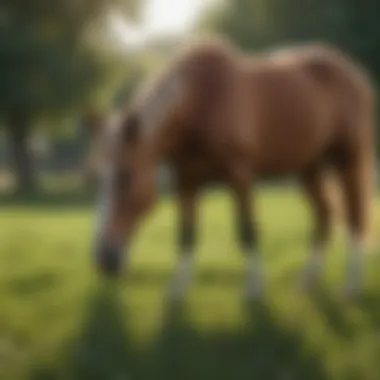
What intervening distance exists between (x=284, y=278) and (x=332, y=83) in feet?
2.43

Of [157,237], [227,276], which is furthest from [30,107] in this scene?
[227,276]

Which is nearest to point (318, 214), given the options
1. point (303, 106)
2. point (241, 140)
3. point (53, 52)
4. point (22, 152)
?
point (303, 106)

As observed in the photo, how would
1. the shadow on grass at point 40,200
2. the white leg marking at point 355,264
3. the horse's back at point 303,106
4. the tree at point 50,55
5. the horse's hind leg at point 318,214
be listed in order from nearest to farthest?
the horse's back at point 303,106 < the white leg marking at point 355,264 < the horse's hind leg at point 318,214 < the tree at point 50,55 < the shadow on grass at point 40,200

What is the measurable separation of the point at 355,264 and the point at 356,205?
21 centimetres

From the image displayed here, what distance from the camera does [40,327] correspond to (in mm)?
2496

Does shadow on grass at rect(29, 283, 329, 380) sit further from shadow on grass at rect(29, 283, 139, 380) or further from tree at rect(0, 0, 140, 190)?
tree at rect(0, 0, 140, 190)

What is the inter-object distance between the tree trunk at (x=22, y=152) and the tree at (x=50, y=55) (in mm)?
11

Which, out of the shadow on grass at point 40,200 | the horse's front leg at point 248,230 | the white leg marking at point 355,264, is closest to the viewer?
the horse's front leg at point 248,230

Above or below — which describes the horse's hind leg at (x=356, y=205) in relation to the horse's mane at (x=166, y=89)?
below

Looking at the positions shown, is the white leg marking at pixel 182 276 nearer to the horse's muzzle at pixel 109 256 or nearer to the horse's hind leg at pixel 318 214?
the horse's muzzle at pixel 109 256

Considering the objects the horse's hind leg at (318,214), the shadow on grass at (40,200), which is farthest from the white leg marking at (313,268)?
the shadow on grass at (40,200)

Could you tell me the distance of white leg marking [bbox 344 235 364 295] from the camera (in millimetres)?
2980

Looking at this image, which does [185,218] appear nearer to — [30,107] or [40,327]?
[40,327]

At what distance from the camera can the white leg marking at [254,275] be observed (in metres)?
2.83
